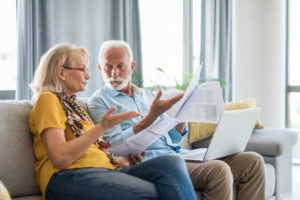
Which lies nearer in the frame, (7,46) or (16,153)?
(16,153)

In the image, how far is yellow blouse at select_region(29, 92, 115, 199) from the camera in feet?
5.11

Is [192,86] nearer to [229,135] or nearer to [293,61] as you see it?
[229,135]

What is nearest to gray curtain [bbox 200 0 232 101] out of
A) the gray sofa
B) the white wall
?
the white wall

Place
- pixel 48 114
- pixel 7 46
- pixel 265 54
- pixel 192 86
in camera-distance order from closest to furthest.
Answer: pixel 48 114 < pixel 192 86 < pixel 7 46 < pixel 265 54

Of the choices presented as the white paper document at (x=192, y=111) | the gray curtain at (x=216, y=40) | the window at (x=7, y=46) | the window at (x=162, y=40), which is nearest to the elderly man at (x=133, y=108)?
the white paper document at (x=192, y=111)

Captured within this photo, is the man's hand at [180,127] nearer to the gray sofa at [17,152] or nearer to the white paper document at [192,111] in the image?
the white paper document at [192,111]

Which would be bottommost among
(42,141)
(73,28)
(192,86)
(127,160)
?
(127,160)

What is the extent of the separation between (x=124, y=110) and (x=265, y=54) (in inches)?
130

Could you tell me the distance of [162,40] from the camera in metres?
5.13

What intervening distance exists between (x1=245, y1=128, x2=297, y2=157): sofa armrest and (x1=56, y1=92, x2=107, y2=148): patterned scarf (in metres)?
1.38

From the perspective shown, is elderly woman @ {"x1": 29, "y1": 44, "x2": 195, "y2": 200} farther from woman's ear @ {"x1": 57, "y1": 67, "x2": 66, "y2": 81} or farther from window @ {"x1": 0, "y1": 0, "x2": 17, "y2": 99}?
window @ {"x1": 0, "y1": 0, "x2": 17, "y2": 99}

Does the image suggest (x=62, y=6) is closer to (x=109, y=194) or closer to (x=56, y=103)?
(x=56, y=103)

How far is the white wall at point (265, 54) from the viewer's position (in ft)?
16.0

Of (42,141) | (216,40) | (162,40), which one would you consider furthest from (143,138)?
(216,40)
